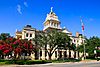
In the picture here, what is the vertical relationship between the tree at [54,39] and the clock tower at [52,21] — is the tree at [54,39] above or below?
below

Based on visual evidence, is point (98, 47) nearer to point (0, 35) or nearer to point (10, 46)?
point (0, 35)

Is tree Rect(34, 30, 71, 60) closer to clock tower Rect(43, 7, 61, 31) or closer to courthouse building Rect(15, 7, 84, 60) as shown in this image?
courthouse building Rect(15, 7, 84, 60)

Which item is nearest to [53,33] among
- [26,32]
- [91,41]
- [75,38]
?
[26,32]

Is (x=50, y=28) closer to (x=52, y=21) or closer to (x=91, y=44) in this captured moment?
(x=52, y=21)

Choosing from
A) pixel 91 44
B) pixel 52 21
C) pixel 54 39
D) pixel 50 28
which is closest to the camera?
pixel 54 39

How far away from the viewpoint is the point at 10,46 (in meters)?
48.7

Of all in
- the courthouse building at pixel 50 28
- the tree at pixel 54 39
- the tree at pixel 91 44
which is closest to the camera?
the tree at pixel 54 39

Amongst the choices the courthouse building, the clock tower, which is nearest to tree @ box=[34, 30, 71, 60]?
the courthouse building

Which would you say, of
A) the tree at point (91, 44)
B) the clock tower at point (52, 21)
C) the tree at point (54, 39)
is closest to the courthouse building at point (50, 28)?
the clock tower at point (52, 21)

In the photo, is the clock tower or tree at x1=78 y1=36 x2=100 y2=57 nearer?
tree at x1=78 y1=36 x2=100 y2=57

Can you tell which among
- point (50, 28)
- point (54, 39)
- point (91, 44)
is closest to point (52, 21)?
point (50, 28)

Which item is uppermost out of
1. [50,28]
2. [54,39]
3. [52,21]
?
[52,21]

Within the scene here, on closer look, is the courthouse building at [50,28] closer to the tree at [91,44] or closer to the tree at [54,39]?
the tree at [91,44]

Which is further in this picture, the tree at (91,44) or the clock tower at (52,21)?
the clock tower at (52,21)
